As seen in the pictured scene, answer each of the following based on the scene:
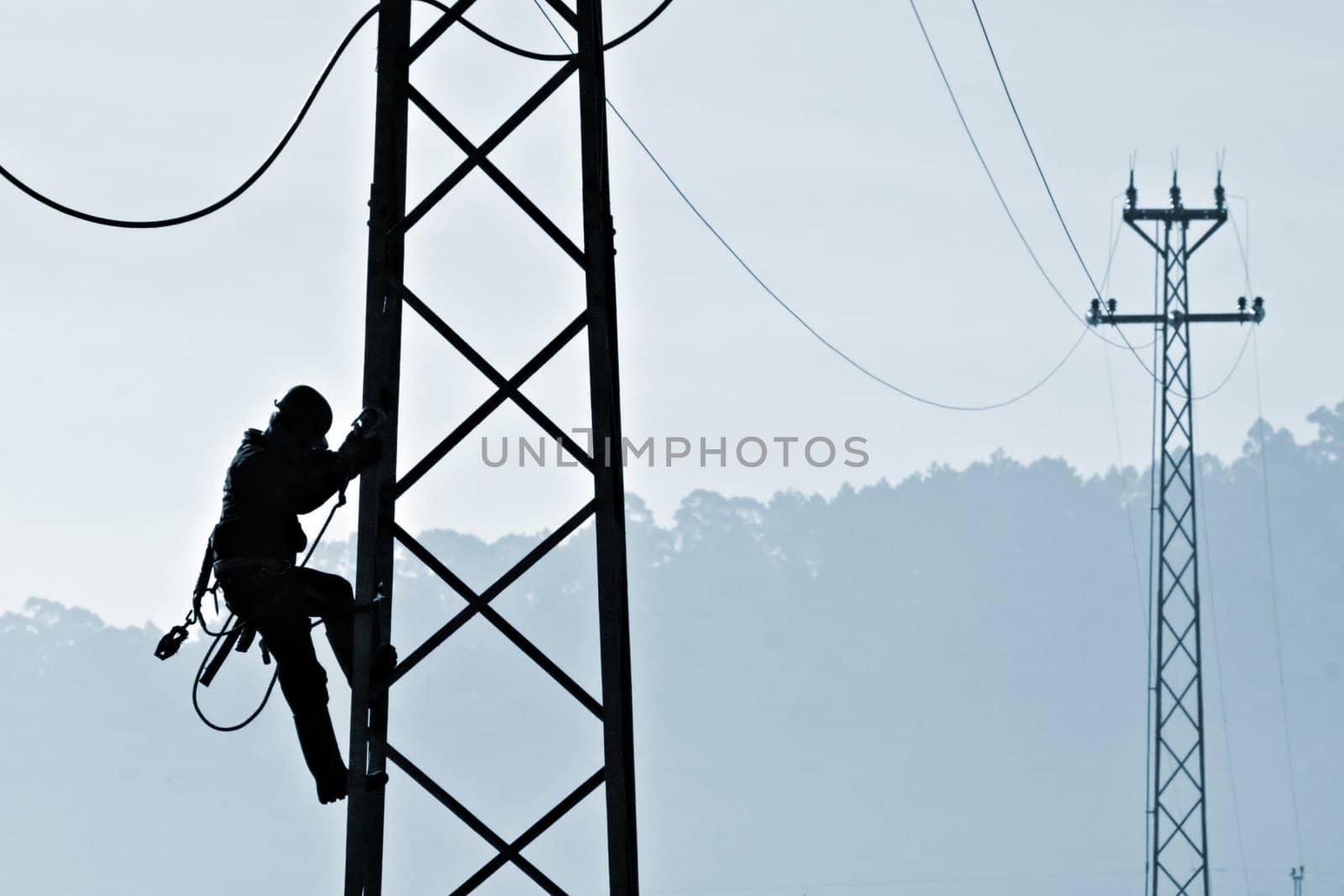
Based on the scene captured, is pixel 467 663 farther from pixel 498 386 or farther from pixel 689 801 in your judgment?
pixel 498 386

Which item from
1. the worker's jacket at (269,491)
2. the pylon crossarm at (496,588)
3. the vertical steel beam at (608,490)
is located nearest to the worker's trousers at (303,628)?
the worker's jacket at (269,491)

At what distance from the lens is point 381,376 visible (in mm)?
8102

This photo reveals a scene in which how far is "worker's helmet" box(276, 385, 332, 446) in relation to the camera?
24.5ft

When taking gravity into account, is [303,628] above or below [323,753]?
above

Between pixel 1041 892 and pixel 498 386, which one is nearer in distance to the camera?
pixel 498 386

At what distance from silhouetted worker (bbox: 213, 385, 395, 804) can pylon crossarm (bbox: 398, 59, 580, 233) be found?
106 centimetres

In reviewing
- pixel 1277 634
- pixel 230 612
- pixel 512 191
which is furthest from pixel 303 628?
pixel 1277 634

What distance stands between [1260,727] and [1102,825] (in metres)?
13.9

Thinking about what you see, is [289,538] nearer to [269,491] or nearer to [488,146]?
[269,491]

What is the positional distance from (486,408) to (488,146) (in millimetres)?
1138

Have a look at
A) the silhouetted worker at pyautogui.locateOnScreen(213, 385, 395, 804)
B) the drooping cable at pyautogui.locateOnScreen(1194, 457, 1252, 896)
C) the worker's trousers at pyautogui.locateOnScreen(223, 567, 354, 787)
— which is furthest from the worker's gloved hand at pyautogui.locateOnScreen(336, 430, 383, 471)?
the drooping cable at pyautogui.locateOnScreen(1194, 457, 1252, 896)

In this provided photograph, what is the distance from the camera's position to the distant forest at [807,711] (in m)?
148

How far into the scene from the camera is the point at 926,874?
14688 cm

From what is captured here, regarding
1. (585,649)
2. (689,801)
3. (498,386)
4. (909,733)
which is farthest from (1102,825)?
(498,386)
